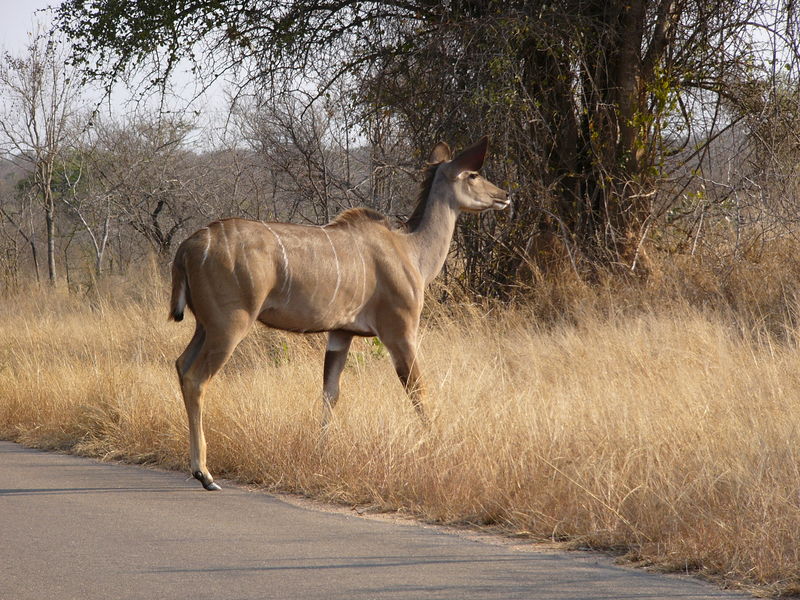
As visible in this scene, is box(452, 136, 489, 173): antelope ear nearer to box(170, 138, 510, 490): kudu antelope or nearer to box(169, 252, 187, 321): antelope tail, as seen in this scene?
box(170, 138, 510, 490): kudu antelope

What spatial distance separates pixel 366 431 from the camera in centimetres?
659

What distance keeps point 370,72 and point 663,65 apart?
3.45 m

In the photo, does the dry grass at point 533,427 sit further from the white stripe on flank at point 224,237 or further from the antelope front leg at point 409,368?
the white stripe on flank at point 224,237

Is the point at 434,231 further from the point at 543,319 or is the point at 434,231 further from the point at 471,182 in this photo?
the point at 543,319

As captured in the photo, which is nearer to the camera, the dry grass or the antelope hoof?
the dry grass

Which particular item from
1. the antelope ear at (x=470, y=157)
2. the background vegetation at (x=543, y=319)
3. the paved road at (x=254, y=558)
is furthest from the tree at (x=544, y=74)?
the paved road at (x=254, y=558)

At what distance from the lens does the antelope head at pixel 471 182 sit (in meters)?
8.16

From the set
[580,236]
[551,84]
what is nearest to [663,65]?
[551,84]

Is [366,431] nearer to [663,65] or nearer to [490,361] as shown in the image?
[490,361]

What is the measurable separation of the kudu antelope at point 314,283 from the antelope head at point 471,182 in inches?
0.4

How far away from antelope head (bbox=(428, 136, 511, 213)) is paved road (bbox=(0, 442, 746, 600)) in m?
3.00

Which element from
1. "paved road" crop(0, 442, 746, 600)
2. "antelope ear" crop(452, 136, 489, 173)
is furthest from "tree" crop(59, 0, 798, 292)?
"paved road" crop(0, 442, 746, 600)

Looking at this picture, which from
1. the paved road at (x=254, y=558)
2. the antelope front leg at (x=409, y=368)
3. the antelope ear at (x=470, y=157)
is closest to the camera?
the paved road at (x=254, y=558)

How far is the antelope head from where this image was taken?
816 cm
